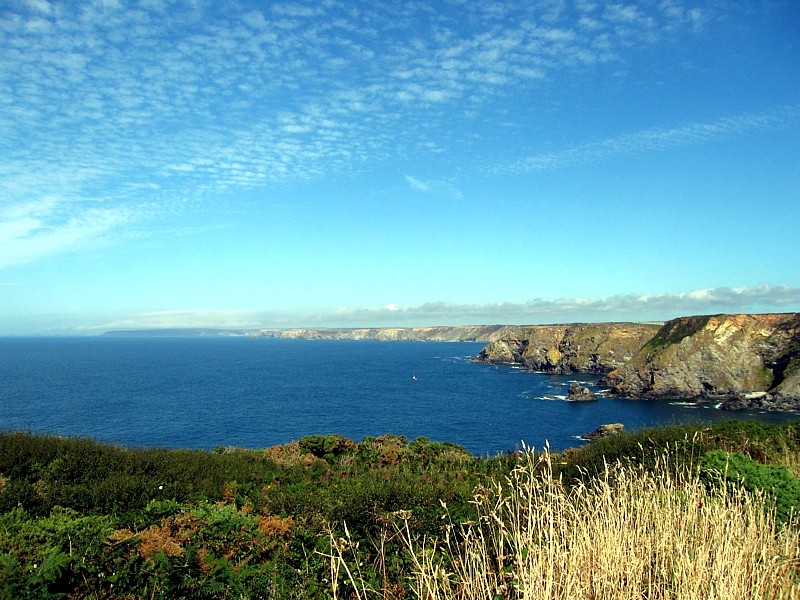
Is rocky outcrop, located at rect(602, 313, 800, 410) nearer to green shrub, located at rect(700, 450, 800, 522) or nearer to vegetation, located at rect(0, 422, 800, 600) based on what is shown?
green shrub, located at rect(700, 450, 800, 522)

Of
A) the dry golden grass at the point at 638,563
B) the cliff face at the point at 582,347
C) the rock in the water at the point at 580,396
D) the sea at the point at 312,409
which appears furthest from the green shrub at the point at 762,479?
the cliff face at the point at 582,347

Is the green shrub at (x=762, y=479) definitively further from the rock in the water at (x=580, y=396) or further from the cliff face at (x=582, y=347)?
the cliff face at (x=582, y=347)

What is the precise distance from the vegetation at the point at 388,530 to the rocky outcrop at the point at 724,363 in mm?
76016

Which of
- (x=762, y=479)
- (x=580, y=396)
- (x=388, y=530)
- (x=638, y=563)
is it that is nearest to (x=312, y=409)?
(x=580, y=396)

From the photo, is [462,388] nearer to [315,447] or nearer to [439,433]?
[439,433]

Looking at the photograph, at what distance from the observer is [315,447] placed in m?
15.6

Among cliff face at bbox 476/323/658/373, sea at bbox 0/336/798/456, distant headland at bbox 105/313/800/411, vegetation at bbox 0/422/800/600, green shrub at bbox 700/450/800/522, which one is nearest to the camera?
vegetation at bbox 0/422/800/600

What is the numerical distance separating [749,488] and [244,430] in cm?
5319

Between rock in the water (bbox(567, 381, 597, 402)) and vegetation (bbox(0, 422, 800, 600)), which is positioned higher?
vegetation (bbox(0, 422, 800, 600))

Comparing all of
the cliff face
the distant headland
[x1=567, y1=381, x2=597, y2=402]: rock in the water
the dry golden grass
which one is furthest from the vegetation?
the cliff face

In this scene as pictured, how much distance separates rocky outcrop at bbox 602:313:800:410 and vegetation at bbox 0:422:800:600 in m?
76.0

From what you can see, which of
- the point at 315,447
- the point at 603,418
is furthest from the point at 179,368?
the point at 315,447

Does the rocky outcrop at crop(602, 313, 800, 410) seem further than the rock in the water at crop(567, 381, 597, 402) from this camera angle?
No

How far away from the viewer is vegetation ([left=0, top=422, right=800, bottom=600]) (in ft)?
15.0
